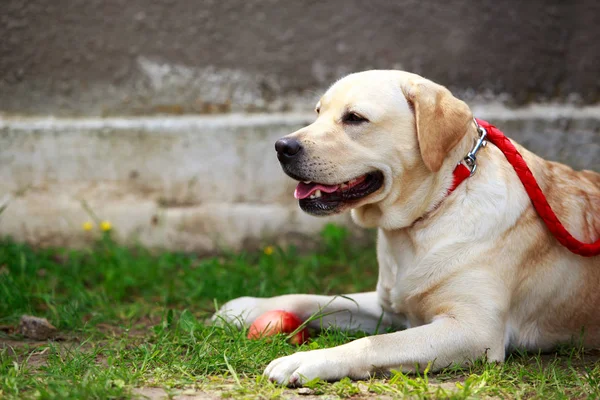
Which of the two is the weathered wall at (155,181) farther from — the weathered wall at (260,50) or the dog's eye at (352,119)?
the dog's eye at (352,119)

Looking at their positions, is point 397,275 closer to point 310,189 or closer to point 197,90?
point 310,189

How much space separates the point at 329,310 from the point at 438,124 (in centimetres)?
125

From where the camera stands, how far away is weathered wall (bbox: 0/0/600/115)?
534cm

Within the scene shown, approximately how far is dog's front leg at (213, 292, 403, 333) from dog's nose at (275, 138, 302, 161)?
0.90 m

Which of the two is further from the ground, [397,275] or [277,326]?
[397,275]

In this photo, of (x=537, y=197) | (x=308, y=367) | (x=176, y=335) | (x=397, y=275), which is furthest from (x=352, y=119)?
(x=176, y=335)

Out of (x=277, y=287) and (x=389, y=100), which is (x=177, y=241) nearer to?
(x=277, y=287)

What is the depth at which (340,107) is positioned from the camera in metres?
3.36

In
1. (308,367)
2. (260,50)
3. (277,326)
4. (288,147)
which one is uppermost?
(260,50)

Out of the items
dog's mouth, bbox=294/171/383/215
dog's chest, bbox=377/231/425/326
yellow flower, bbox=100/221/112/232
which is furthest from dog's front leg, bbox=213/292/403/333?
yellow flower, bbox=100/221/112/232

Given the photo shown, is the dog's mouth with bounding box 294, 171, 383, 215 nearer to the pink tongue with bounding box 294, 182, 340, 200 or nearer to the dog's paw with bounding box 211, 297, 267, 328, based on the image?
the pink tongue with bounding box 294, 182, 340, 200

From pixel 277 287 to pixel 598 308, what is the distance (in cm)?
198

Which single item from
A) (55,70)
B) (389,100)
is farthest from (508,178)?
(55,70)

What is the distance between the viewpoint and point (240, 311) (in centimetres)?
379
